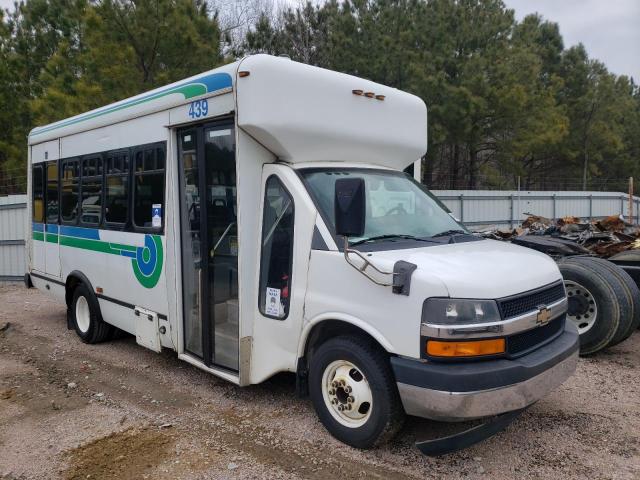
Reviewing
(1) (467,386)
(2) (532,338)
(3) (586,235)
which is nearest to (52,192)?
(1) (467,386)

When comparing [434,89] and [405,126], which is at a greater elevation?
[434,89]

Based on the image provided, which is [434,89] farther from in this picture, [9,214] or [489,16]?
[9,214]

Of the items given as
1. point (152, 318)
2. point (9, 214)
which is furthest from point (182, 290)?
point (9, 214)

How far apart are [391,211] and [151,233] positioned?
2.50 meters

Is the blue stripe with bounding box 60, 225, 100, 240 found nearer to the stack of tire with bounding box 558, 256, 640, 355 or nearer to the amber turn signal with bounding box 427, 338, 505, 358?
the amber turn signal with bounding box 427, 338, 505, 358

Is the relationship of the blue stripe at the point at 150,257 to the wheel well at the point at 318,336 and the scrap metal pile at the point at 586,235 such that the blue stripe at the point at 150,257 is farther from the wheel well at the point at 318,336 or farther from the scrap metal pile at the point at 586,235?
the scrap metal pile at the point at 586,235

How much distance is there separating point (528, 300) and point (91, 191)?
5154 millimetres

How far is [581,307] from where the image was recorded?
5934 millimetres

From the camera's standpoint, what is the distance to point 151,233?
5531mm

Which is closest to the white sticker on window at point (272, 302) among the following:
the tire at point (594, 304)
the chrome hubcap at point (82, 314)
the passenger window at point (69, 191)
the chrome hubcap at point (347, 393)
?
the chrome hubcap at point (347, 393)

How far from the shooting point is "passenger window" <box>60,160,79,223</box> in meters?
6.91

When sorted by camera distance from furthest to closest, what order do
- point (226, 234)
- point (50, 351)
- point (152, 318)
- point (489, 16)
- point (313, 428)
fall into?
point (489, 16) < point (50, 351) < point (152, 318) < point (226, 234) < point (313, 428)

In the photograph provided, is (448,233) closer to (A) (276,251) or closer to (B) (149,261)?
(A) (276,251)

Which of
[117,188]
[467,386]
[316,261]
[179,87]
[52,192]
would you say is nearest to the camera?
[467,386]
